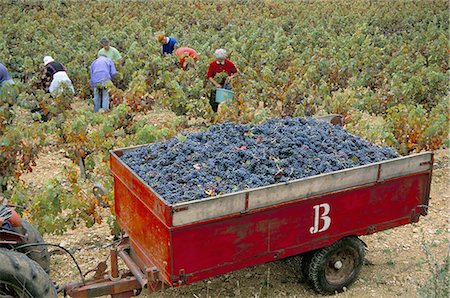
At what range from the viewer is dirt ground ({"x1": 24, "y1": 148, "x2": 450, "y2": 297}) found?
19.4 feet

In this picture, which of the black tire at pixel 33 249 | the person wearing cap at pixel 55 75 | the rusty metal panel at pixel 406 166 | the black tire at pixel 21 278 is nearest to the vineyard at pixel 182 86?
the person wearing cap at pixel 55 75

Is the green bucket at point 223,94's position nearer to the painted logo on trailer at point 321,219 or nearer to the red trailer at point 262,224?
the red trailer at point 262,224

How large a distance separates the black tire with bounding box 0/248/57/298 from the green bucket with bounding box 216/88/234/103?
21.9ft

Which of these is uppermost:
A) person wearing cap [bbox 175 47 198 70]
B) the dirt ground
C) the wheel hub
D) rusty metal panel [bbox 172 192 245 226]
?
rusty metal panel [bbox 172 192 245 226]

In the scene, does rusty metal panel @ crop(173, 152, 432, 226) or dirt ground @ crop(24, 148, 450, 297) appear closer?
rusty metal panel @ crop(173, 152, 432, 226)

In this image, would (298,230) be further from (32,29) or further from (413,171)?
(32,29)

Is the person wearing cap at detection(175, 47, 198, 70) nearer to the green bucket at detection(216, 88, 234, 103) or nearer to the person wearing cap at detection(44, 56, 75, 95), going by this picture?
the green bucket at detection(216, 88, 234, 103)

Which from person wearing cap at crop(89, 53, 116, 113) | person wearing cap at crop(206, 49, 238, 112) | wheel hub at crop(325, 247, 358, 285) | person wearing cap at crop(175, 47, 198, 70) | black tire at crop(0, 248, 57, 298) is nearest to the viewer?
black tire at crop(0, 248, 57, 298)

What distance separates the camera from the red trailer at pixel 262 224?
15.4 feet

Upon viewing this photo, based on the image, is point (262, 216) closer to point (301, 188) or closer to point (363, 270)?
point (301, 188)

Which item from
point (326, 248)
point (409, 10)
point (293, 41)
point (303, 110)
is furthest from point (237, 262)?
point (409, 10)

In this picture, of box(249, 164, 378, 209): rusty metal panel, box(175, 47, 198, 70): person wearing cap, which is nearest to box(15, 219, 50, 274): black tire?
box(249, 164, 378, 209): rusty metal panel

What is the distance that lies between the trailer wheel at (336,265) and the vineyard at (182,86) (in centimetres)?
227

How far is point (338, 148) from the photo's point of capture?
231 inches
